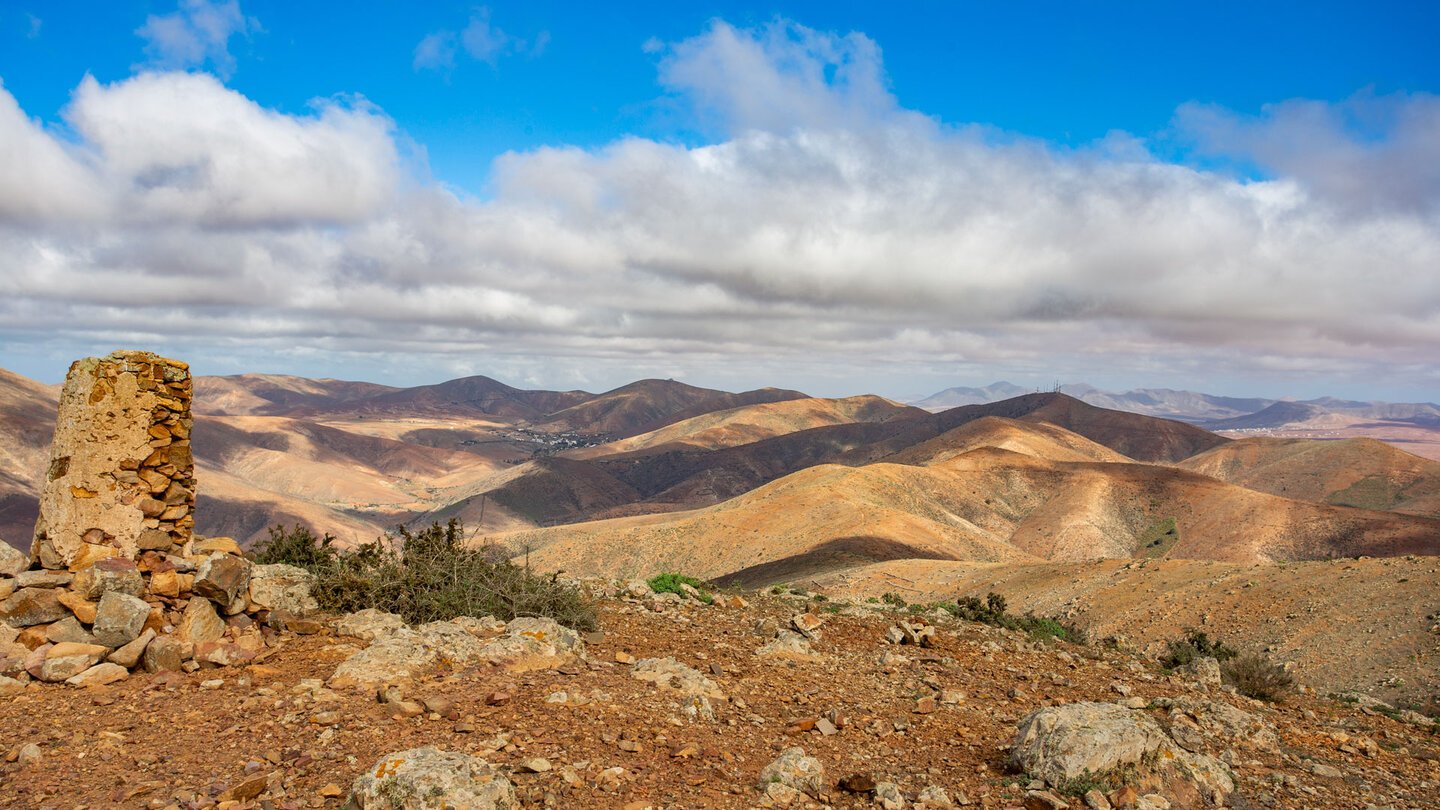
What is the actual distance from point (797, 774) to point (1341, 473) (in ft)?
334

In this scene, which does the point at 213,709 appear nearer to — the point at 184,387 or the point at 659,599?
the point at 184,387

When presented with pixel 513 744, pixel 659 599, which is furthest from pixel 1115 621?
pixel 513 744

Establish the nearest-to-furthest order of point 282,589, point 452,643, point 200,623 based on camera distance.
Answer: point 200,623
point 452,643
point 282,589

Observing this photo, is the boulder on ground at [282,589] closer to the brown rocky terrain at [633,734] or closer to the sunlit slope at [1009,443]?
the brown rocky terrain at [633,734]

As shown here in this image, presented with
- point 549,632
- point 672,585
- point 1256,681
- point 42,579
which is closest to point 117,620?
point 42,579

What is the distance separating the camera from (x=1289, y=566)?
20.6 meters

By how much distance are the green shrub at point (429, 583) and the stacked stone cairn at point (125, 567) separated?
1.95 ft

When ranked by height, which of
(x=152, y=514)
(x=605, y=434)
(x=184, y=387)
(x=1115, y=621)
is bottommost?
(x=605, y=434)

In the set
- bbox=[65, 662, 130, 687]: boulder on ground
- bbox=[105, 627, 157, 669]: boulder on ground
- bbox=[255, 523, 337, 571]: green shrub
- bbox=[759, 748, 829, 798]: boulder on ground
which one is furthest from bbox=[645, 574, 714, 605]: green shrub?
bbox=[65, 662, 130, 687]: boulder on ground

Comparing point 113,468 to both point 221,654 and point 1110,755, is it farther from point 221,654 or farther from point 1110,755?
point 1110,755

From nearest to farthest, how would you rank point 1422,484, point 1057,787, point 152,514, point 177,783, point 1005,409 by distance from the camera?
point 177,783 < point 1057,787 < point 152,514 < point 1422,484 < point 1005,409

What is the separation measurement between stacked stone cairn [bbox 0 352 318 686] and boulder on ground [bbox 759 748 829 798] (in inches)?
211

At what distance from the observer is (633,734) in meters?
6.08

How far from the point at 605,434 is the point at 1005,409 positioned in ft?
341
